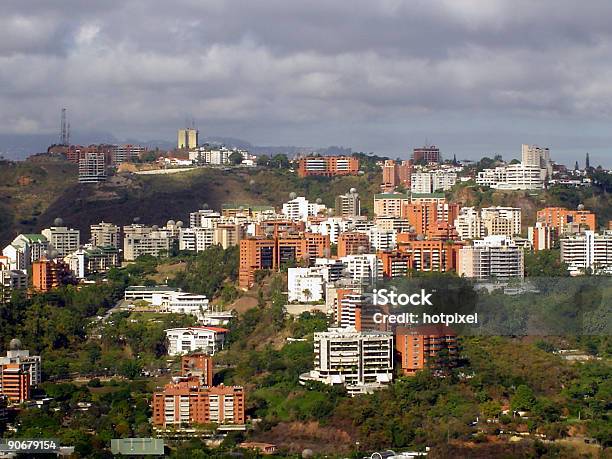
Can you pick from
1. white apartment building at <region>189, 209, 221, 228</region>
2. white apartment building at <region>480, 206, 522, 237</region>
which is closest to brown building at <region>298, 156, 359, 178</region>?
white apartment building at <region>189, 209, 221, 228</region>

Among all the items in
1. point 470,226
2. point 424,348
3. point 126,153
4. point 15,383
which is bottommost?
point 15,383

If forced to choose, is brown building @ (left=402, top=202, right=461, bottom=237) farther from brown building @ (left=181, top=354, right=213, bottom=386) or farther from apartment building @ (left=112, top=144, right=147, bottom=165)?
apartment building @ (left=112, top=144, right=147, bottom=165)

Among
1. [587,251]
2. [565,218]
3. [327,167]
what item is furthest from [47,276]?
[327,167]

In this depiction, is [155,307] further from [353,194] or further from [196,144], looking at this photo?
[196,144]

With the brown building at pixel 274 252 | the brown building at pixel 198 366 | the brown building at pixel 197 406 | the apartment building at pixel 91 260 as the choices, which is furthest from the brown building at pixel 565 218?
the brown building at pixel 197 406

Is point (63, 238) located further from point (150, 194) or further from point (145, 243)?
point (150, 194)

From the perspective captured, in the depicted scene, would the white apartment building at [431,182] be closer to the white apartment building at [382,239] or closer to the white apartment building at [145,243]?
the white apartment building at [145,243]

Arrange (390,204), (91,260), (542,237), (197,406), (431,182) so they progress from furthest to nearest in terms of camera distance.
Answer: (431,182) < (390,204) < (91,260) < (542,237) < (197,406)
